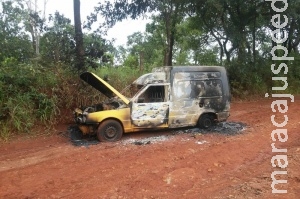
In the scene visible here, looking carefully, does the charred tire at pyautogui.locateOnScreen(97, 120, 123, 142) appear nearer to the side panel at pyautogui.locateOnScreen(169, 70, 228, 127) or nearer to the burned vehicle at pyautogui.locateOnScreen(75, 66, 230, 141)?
the burned vehicle at pyautogui.locateOnScreen(75, 66, 230, 141)

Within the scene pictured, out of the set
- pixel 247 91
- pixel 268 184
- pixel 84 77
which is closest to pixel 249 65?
pixel 247 91

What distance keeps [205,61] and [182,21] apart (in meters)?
3.31

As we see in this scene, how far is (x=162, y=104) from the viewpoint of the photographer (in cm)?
765

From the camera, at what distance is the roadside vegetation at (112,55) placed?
8789 mm

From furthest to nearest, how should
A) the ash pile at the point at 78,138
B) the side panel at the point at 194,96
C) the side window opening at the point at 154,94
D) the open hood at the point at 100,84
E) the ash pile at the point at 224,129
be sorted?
the ash pile at the point at 224,129 → the side panel at the point at 194,96 → the side window opening at the point at 154,94 → the open hood at the point at 100,84 → the ash pile at the point at 78,138

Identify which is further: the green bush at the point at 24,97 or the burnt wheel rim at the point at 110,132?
the green bush at the point at 24,97

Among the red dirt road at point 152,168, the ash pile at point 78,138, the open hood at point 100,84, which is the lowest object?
the red dirt road at point 152,168

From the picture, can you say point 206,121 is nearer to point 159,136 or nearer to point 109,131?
point 159,136

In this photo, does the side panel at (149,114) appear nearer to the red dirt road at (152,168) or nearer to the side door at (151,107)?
the side door at (151,107)

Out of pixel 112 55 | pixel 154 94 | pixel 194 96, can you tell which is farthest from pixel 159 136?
pixel 112 55

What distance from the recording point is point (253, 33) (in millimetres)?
15703

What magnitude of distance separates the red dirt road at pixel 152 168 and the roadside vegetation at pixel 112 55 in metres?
1.66

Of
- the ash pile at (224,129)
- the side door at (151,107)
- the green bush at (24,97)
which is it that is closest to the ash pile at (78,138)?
the green bush at (24,97)

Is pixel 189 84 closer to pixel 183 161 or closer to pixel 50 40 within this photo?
pixel 183 161
